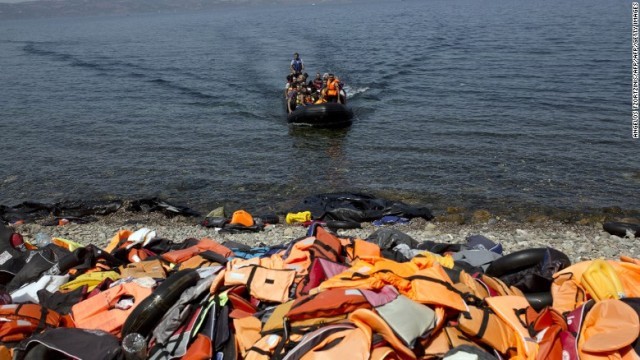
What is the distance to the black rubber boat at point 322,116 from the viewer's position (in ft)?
62.7

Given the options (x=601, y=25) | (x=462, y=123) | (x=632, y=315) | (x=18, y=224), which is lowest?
(x=18, y=224)

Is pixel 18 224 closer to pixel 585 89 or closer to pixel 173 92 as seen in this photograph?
pixel 173 92

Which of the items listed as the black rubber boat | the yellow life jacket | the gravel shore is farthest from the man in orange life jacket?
the yellow life jacket

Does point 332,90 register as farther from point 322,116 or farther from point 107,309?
point 107,309

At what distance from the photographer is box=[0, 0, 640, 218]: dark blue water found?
1411 centimetres

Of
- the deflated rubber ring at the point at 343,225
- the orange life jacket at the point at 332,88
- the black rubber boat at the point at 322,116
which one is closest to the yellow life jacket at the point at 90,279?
the deflated rubber ring at the point at 343,225

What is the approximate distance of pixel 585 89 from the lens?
21875 millimetres

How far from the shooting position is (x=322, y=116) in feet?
62.8

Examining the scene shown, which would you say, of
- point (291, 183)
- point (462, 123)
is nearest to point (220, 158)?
point (291, 183)

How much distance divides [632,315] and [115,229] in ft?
34.7

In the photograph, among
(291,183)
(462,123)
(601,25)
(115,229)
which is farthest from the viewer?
(601,25)

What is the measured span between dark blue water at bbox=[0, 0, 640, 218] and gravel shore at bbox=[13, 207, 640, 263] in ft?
4.06

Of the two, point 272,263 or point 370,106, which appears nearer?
point 272,263

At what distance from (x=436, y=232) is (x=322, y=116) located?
31.3 ft
